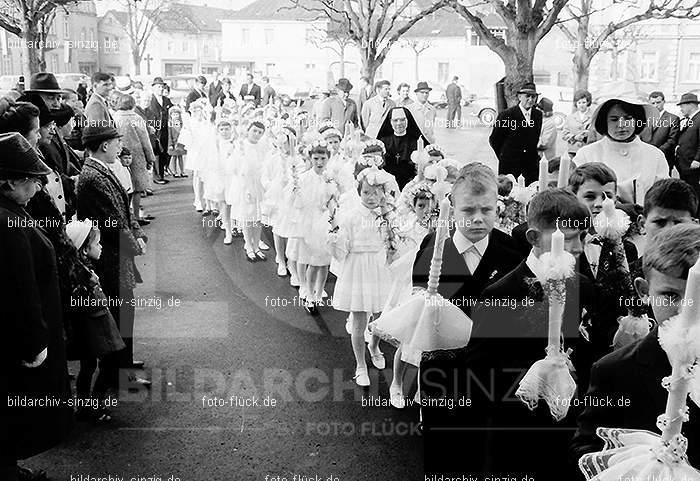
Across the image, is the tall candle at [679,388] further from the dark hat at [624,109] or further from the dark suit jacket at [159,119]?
the dark suit jacket at [159,119]

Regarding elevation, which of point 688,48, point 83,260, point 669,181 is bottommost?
point 83,260

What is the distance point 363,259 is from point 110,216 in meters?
2.10

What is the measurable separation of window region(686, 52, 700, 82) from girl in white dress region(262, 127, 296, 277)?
3777cm

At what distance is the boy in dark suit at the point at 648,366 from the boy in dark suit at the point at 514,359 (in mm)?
711

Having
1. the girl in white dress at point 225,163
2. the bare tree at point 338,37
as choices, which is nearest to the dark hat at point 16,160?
the girl in white dress at point 225,163

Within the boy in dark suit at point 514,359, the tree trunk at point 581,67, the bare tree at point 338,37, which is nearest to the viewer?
the boy in dark suit at point 514,359

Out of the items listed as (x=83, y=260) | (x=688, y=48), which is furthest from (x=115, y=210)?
(x=688, y=48)

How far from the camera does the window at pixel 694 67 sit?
136 ft

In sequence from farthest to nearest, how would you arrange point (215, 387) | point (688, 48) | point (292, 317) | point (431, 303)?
1. point (688, 48)
2. point (292, 317)
3. point (215, 387)
4. point (431, 303)

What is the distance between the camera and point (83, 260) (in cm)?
508

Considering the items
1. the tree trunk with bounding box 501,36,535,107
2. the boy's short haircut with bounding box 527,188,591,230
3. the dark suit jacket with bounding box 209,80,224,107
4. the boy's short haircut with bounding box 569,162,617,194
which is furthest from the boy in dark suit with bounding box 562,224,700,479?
the dark suit jacket with bounding box 209,80,224,107

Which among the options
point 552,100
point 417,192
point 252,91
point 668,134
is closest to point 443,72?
point 552,100

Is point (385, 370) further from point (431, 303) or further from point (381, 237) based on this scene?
point (431, 303)

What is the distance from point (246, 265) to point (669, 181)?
675cm
